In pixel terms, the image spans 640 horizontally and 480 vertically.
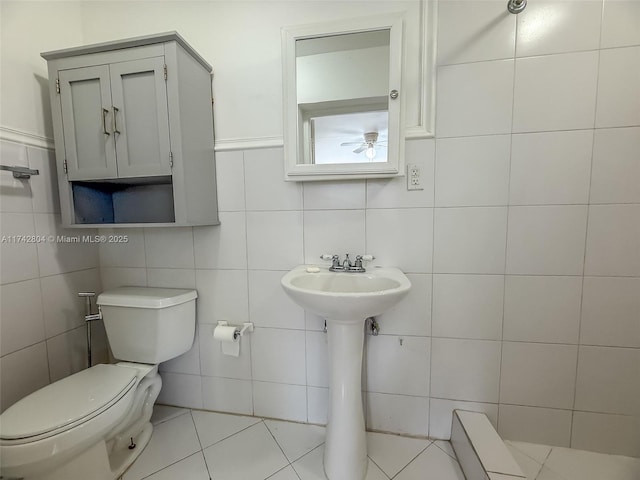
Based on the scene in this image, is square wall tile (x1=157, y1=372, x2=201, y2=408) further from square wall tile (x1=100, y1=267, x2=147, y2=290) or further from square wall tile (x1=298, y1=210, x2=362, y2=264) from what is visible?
square wall tile (x1=298, y1=210, x2=362, y2=264)

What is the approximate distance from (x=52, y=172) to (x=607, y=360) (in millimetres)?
2656

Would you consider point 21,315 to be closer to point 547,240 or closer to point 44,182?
point 44,182

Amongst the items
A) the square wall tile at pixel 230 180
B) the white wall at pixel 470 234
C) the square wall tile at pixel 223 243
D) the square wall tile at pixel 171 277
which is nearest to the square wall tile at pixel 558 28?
the white wall at pixel 470 234

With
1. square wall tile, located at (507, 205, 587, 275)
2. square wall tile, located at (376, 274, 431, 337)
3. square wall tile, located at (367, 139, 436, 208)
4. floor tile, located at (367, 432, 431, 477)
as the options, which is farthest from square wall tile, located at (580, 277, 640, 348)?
floor tile, located at (367, 432, 431, 477)

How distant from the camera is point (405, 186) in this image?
3.91 ft

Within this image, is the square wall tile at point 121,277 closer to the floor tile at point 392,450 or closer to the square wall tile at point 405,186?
the square wall tile at point 405,186

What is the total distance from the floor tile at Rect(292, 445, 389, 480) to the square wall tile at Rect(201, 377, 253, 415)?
16.5 inches

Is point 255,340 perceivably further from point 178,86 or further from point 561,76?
point 561,76

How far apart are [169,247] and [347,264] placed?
0.96 m

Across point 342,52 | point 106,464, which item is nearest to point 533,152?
point 342,52

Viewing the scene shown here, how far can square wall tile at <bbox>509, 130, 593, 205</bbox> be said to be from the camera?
107 centimetres

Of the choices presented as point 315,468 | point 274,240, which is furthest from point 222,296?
point 315,468

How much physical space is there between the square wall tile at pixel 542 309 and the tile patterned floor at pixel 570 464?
50 centimetres

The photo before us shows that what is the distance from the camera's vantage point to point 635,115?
3.36 ft
